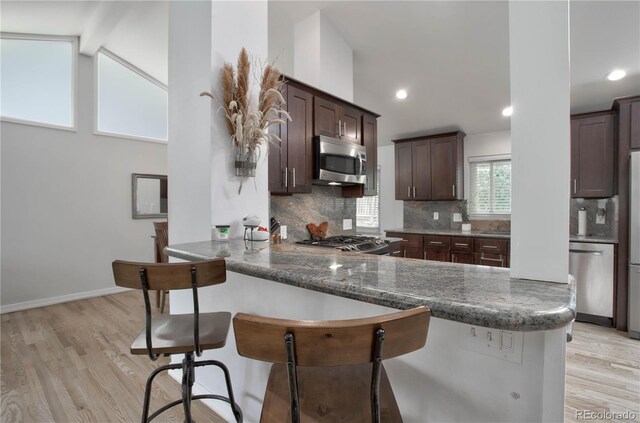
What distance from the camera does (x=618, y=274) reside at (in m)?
3.28

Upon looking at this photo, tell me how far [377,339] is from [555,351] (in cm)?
54

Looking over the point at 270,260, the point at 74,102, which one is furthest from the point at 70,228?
the point at 270,260

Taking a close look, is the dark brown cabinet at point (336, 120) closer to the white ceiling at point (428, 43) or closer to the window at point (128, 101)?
the white ceiling at point (428, 43)

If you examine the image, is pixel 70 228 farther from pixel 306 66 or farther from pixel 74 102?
pixel 306 66

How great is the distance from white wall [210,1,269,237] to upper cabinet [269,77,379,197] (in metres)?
0.27

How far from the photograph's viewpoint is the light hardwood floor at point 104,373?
2.01m

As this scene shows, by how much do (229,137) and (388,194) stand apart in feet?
13.4

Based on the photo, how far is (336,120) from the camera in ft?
10.5

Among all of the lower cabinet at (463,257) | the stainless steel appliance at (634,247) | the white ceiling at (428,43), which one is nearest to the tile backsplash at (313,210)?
the lower cabinet at (463,257)

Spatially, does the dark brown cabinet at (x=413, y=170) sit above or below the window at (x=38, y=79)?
below

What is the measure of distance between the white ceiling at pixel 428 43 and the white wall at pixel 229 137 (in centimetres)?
116

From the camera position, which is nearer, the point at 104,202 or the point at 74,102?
the point at 74,102

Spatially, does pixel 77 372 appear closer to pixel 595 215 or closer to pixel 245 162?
pixel 245 162

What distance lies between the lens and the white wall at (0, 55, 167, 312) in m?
3.92
